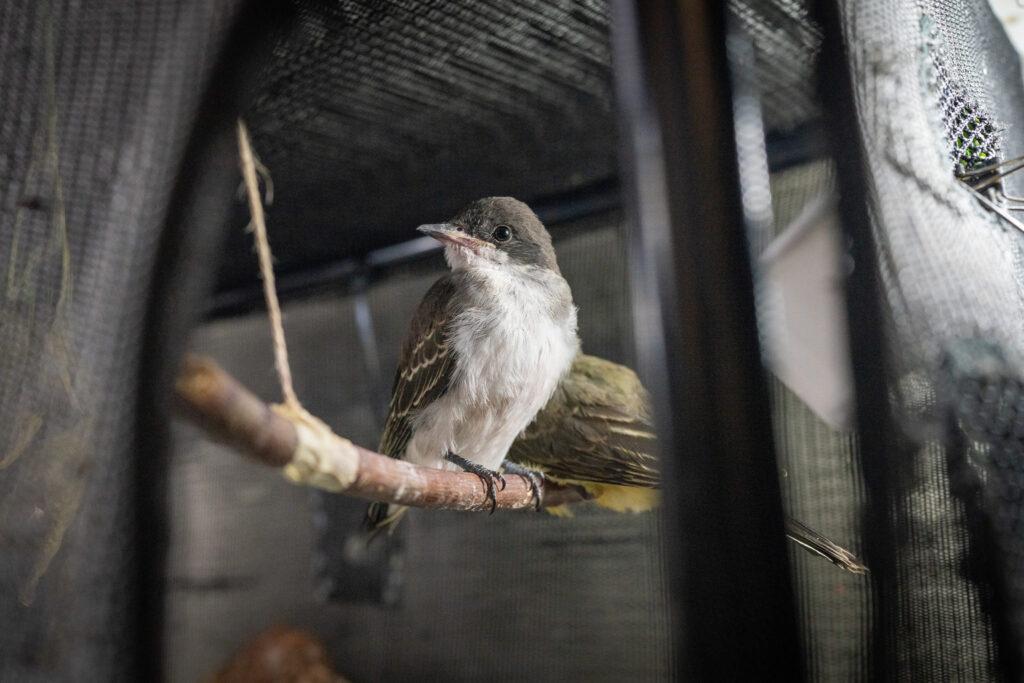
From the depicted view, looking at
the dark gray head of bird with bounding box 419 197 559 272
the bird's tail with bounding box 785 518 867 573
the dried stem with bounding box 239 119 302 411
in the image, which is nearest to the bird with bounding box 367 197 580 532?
the dark gray head of bird with bounding box 419 197 559 272

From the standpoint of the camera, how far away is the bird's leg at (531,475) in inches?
23.9

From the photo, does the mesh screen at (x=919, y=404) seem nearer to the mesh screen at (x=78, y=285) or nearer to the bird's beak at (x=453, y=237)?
the bird's beak at (x=453, y=237)

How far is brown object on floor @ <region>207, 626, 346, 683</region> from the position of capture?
0.60m

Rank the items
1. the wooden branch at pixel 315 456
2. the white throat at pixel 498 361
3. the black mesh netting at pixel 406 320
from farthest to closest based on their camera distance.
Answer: the white throat at pixel 498 361 → the black mesh netting at pixel 406 320 → the wooden branch at pixel 315 456

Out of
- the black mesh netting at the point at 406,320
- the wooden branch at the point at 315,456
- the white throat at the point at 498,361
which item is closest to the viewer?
the wooden branch at the point at 315,456

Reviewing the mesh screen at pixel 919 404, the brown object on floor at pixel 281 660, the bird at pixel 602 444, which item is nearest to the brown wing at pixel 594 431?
the bird at pixel 602 444

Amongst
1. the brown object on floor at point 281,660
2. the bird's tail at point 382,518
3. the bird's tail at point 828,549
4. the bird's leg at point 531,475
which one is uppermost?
the bird's leg at point 531,475

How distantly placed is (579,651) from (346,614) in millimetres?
201

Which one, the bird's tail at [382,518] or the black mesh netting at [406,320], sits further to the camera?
the bird's tail at [382,518]

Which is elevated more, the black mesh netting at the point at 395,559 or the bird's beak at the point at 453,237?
Result: the bird's beak at the point at 453,237

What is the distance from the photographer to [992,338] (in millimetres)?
551

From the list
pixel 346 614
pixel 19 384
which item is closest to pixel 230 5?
pixel 19 384

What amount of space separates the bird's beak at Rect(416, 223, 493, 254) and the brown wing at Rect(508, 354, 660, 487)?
0.37 feet

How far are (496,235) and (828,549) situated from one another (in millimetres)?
303
